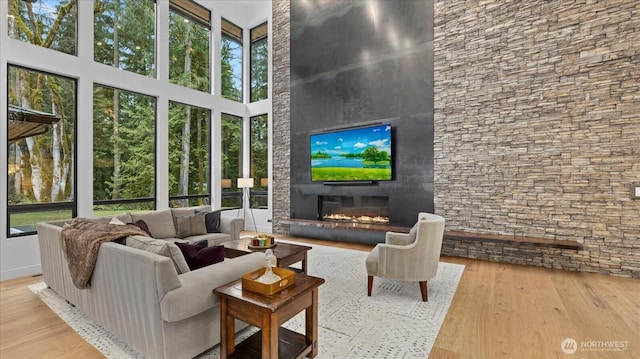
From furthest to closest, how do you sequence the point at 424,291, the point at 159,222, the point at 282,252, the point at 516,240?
1. the point at 159,222
2. the point at 516,240
3. the point at 282,252
4. the point at 424,291

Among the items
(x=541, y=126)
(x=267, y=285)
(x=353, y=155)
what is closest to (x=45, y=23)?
(x=353, y=155)

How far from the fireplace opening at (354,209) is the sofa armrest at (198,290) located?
3689mm

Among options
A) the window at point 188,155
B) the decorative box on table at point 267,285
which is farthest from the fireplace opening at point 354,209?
the decorative box on table at point 267,285

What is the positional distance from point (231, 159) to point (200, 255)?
18.0ft

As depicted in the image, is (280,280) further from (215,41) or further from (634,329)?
(215,41)

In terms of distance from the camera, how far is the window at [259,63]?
7492 millimetres

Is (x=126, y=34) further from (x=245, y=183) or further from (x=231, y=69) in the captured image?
(x=245, y=183)

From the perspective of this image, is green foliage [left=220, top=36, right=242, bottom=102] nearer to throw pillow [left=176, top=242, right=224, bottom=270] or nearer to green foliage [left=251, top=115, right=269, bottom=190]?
green foliage [left=251, top=115, right=269, bottom=190]

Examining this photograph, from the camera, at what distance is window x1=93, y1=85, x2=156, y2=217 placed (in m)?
5.05

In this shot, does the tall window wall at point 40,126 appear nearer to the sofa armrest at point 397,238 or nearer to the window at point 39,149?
the window at point 39,149

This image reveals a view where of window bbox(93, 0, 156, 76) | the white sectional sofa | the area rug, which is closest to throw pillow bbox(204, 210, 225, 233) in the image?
the area rug

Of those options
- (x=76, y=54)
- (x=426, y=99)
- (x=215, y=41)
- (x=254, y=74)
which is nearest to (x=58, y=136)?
(x=76, y=54)

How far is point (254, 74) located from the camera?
25.4 feet

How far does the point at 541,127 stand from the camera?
13.7ft
